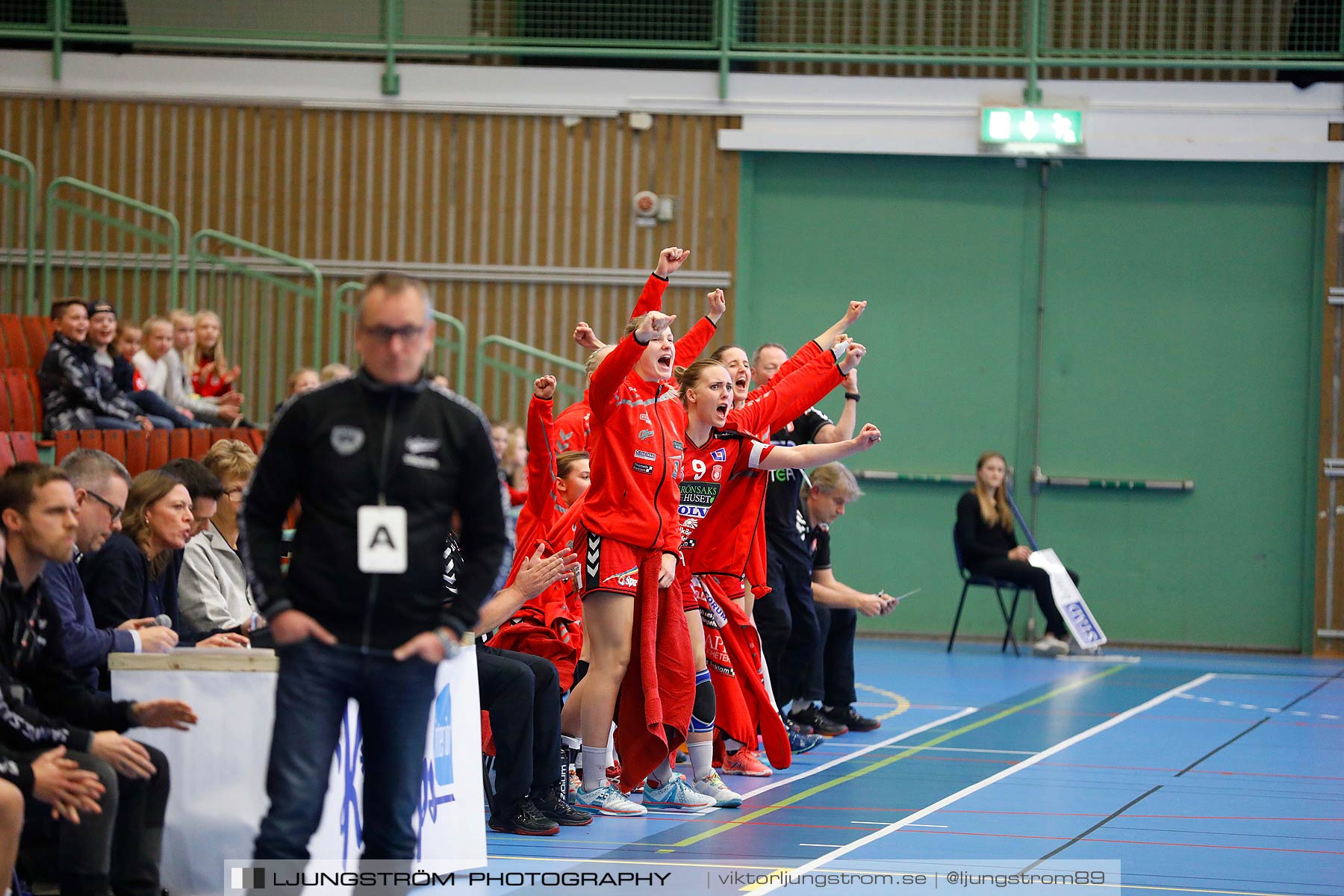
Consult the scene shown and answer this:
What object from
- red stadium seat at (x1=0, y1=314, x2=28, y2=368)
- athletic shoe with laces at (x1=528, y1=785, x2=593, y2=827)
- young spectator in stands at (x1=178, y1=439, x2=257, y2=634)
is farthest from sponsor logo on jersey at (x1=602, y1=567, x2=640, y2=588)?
red stadium seat at (x1=0, y1=314, x2=28, y2=368)

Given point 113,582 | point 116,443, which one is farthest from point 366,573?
point 116,443

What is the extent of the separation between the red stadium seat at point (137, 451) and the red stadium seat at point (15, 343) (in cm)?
145

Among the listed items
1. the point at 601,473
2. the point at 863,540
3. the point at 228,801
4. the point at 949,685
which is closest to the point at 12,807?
the point at 228,801

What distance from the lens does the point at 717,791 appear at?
227 inches

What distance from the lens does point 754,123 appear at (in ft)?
41.6

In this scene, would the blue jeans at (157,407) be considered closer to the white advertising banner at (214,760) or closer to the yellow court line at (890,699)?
the yellow court line at (890,699)

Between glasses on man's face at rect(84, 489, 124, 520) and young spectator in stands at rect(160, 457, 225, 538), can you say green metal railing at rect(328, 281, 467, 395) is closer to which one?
young spectator in stands at rect(160, 457, 225, 538)

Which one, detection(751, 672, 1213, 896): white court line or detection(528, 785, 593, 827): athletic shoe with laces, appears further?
detection(528, 785, 593, 827): athletic shoe with laces

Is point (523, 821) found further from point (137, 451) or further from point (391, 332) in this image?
point (137, 451)

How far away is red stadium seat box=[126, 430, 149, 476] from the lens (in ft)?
27.9

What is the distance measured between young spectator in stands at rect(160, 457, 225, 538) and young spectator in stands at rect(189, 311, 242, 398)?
5.49 m

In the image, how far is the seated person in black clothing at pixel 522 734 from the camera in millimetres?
5125

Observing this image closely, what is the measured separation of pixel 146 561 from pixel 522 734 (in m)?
1.39

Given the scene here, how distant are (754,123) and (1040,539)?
14.3 ft
